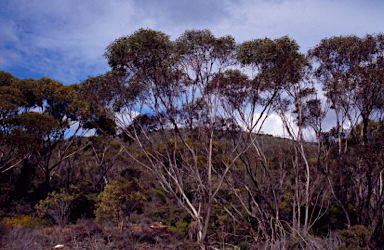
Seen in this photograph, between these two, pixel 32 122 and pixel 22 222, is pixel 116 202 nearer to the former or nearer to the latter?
pixel 22 222

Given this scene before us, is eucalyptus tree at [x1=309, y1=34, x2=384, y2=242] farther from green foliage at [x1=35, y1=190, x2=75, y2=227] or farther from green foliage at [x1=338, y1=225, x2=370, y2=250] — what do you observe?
green foliage at [x1=35, y1=190, x2=75, y2=227]

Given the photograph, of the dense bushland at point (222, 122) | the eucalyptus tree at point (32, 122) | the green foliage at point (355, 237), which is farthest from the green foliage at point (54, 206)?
the green foliage at point (355, 237)

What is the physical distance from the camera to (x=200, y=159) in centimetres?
1484

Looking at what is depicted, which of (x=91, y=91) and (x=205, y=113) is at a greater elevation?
(x=91, y=91)

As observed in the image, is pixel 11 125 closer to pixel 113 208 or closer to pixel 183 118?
pixel 113 208

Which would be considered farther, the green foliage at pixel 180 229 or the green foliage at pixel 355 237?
the green foliage at pixel 180 229

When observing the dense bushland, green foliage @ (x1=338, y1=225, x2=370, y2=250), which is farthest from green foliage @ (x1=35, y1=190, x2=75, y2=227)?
green foliage @ (x1=338, y1=225, x2=370, y2=250)

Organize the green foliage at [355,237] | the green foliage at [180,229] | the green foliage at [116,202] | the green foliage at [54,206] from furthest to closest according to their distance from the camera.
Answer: the green foliage at [54,206], the green foliage at [180,229], the green foliage at [116,202], the green foliage at [355,237]

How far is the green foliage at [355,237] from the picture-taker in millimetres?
8234

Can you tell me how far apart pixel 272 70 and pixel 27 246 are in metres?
11.3

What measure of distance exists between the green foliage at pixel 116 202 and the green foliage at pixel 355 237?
9162 millimetres

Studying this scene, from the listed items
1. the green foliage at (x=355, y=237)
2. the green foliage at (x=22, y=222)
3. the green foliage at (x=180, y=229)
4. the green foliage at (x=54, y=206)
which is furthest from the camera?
the green foliage at (x=54, y=206)

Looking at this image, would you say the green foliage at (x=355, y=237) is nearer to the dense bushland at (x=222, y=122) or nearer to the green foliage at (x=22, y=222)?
the dense bushland at (x=222, y=122)

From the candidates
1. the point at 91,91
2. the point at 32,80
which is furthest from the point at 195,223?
the point at 32,80
